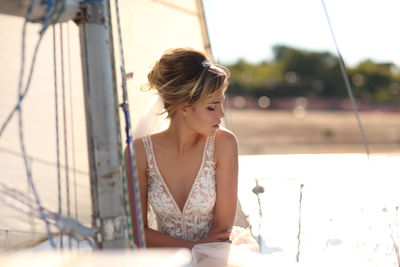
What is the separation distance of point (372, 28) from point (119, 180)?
18574mm

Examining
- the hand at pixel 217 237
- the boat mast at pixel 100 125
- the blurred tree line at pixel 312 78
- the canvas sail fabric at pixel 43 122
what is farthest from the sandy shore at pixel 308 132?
the boat mast at pixel 100 125

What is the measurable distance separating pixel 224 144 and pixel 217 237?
1.14 feet

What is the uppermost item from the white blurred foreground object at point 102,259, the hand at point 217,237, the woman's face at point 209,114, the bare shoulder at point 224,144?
the woman's face at point 209,114

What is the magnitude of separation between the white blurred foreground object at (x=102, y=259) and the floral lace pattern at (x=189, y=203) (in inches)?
38.5

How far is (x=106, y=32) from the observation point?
1.06m

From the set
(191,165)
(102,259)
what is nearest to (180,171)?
(191,165)

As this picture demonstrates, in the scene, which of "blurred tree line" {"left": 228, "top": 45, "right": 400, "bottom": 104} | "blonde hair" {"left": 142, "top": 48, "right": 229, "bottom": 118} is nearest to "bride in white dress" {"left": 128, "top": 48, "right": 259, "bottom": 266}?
"blonde hair" {"left": 142, "top": 48, "right": 229, "bottom": 118}

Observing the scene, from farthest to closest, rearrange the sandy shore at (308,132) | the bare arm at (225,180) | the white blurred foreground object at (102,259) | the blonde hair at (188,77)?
the sandy shore at (308,132)
the bare arm at (225,180)
the blonde hair at (188,77)
the white blurred foreground object at (102,259)

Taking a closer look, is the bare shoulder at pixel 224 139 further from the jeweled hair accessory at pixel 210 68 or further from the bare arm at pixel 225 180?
the jeweled hair accessory at pixel 210 68

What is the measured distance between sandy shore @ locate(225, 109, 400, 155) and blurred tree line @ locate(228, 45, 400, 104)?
4832 millimetres

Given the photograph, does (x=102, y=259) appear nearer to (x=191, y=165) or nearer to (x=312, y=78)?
(x=191, y=165)

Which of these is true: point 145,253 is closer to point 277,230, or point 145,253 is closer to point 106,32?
point 106,32

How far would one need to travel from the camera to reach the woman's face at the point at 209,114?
5.65ft

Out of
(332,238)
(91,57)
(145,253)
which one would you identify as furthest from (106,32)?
(332,238)
